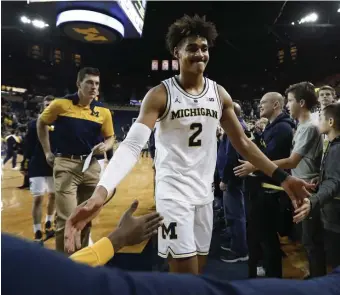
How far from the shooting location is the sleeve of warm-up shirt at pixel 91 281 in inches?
17.2

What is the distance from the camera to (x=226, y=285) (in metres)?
0.58

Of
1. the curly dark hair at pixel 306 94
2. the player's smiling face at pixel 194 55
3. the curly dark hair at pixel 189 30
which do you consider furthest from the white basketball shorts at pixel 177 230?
the curly dark hair at pixel 306 94

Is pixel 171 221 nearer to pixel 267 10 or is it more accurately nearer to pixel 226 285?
pixel 226 285

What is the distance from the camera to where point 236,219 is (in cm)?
401

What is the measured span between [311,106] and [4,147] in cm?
1735

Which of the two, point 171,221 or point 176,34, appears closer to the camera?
point 171,221

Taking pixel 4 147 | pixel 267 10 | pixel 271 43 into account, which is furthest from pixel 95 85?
pixel 271 43

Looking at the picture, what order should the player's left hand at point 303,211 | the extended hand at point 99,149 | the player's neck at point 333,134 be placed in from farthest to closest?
the extended hand at point 99,149 < the player's neck at point 333,134 < the player's left hand at point 303,211

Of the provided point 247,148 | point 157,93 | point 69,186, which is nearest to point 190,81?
point 157,93

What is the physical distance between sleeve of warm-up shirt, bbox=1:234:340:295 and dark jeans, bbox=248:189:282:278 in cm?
249

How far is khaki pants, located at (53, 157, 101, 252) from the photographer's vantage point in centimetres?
345

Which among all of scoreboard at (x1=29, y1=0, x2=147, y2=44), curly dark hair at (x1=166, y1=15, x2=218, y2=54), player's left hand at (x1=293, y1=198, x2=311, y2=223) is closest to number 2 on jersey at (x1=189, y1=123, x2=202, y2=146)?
curly dark hair at (x1=166, y1=15, x2=218, y2=54)

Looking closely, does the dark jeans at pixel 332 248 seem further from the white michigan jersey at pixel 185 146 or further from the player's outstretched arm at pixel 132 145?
the player's outstretched arm at pixel 132 145

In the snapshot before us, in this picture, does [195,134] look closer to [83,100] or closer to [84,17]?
[83,100]
